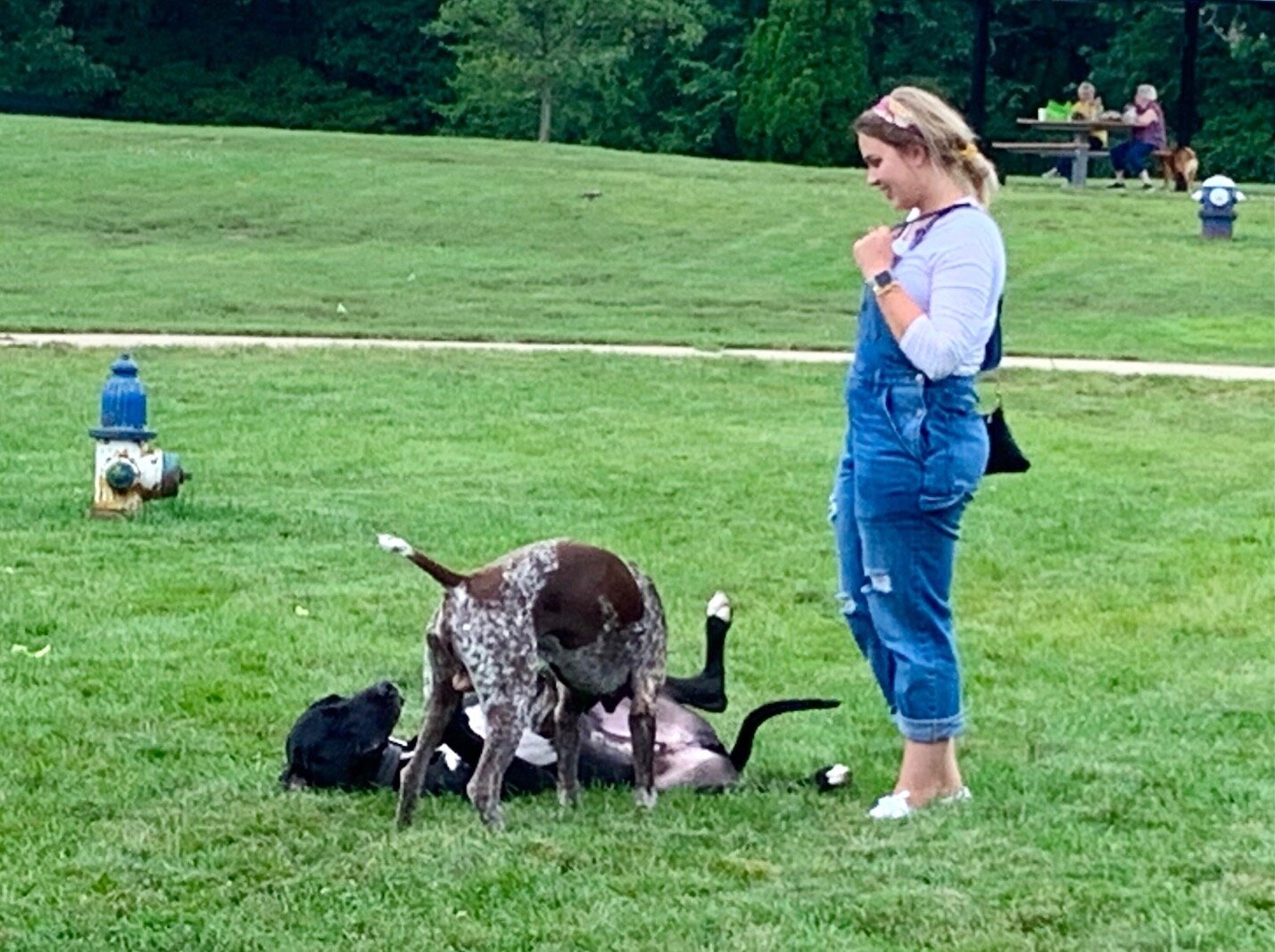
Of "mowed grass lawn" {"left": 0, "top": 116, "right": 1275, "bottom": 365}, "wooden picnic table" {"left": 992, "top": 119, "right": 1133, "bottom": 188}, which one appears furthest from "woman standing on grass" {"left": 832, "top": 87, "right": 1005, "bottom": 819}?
"wooden picnic table" {"left": 992, "top": 119, "right": 1133, "bottom": 188}

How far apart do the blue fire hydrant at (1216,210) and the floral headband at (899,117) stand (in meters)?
19.7

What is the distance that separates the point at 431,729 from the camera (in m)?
5.31

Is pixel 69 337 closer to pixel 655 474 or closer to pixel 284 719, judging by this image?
pixel 655 474

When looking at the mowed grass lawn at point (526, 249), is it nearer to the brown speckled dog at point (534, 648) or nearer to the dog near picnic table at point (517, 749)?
the dog near picnic table at point (517, 749)

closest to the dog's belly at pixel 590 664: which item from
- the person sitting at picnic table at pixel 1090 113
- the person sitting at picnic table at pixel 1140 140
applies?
the person sitting at picnic table at pixel 1090 113

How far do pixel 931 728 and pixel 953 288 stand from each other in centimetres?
103

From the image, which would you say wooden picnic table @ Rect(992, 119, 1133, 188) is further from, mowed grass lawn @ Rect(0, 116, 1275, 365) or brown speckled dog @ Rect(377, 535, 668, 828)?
brown speckled dog @ Rect(377, 535, 668, 828)

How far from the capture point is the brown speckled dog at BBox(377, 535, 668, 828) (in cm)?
513

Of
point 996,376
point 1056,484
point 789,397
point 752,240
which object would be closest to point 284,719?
point 1056,484

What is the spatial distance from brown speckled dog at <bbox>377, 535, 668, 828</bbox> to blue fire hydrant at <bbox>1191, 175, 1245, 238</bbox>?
65.4 ft

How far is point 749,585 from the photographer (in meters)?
8.80

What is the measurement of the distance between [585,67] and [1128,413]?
35.3 m

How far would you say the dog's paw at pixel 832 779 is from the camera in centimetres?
577

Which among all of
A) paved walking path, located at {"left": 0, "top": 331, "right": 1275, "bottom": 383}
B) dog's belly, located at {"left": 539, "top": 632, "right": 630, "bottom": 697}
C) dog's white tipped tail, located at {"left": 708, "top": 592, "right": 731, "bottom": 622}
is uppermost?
dog's white tipped tail, located at {"left": 708, "top": 592, "right": 731, "bottom": 622}
